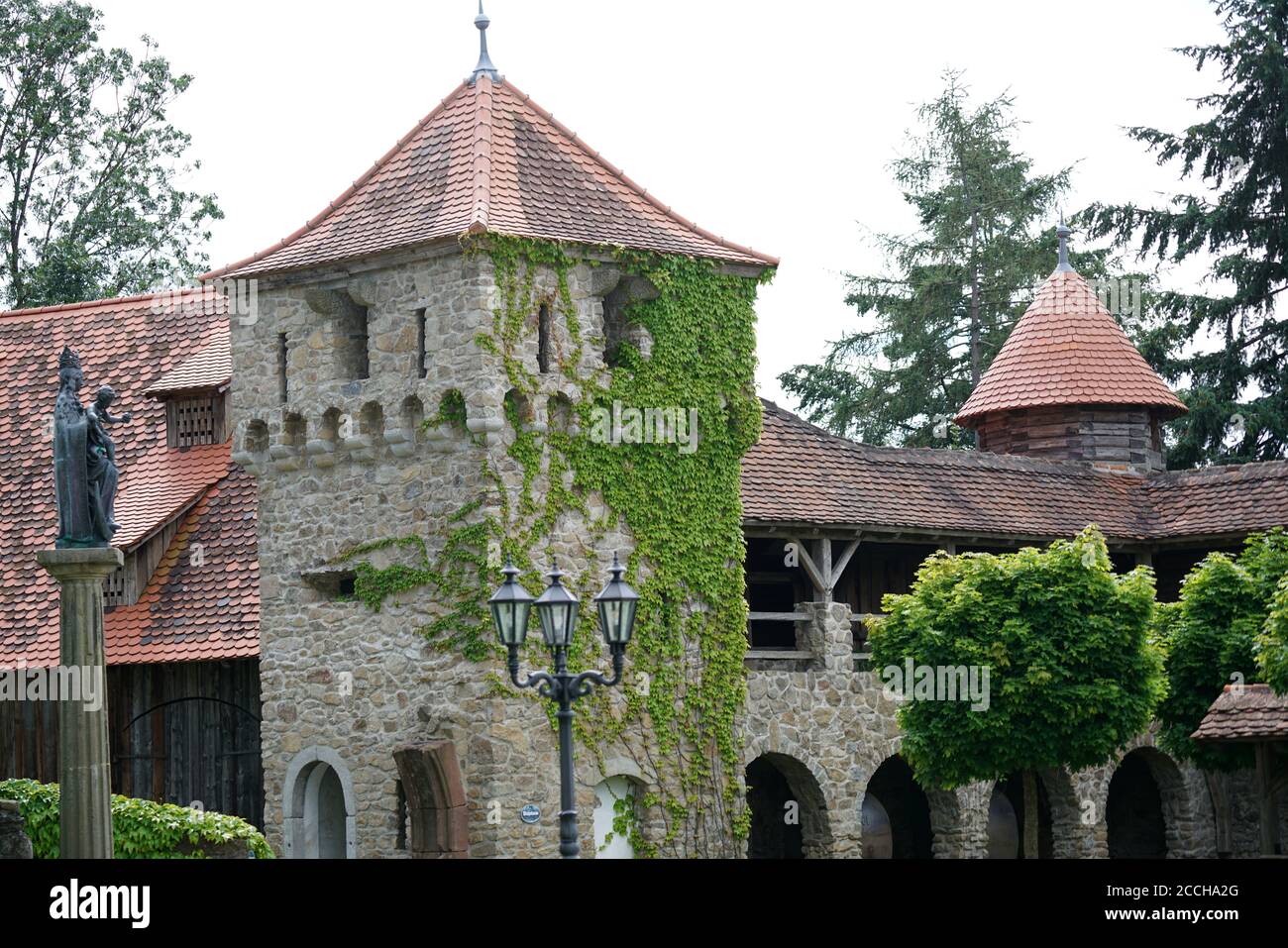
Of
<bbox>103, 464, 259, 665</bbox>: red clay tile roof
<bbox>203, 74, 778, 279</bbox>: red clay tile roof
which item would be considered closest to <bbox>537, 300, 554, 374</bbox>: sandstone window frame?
<bbox>203, 74, 778, 279</bbox>: red clay tile roof

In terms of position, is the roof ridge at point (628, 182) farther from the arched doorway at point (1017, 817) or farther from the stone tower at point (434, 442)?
the arched doorway at point (1017, 817)

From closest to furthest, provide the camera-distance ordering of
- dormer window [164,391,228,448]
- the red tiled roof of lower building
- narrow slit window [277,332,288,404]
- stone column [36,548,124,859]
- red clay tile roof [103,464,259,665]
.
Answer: stone column [36,548,124,859], narrow slit window [277,332,288,404], red clay tile roof [103,464,259,665], the red tiled roof of lower building, dormer window [164,391,228,448]

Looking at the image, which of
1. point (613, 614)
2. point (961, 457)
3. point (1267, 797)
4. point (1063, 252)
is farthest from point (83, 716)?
point (1063, 252)

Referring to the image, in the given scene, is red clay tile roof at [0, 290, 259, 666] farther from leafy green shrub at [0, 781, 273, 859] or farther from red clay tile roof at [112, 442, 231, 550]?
leafy green shrub at [0, 781, 273, 859]

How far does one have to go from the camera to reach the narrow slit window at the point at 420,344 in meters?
24.3

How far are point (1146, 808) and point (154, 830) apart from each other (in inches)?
599

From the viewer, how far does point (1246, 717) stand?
26906mm

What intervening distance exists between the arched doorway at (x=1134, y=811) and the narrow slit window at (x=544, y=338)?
475 inches

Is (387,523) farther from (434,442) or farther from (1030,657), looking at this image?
(1030,657)

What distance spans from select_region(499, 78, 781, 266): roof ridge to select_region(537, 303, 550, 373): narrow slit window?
7.12ft

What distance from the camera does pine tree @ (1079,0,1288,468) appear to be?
41594 millimetres

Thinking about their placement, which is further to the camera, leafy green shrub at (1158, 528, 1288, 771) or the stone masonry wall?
leafy green shrub at (1158, 528, 1288, 771)

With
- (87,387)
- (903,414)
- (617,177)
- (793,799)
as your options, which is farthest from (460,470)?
(903,414)

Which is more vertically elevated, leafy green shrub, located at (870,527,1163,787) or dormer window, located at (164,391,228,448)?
dormer window, located at (164,391,228,448)
